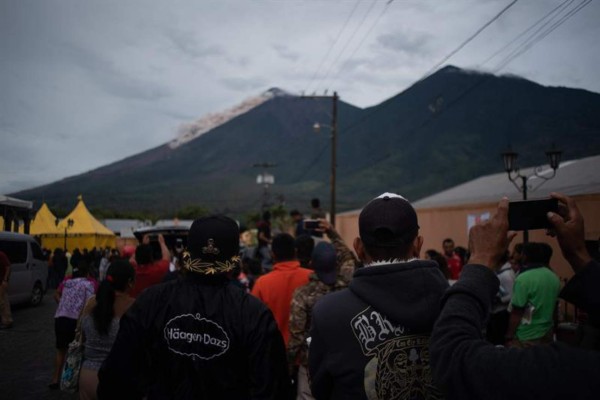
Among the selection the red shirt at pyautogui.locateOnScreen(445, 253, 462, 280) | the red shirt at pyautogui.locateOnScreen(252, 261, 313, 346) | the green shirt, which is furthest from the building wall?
the red shirt at pyautogui.locateOnScreen(252, 261, 313, 346)

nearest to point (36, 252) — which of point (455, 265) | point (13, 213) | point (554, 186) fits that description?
point (13, 213)

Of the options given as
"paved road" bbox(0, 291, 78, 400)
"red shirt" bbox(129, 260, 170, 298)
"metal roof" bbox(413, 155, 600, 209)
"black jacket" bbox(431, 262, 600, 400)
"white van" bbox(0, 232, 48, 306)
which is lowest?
"paved road" bbox(0, 291, 78, 400)

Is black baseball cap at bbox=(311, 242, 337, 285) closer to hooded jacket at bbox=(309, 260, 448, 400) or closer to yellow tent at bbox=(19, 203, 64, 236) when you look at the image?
hooded jacket at bbox=(309, 260, 448, 400)

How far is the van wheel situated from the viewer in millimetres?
15927

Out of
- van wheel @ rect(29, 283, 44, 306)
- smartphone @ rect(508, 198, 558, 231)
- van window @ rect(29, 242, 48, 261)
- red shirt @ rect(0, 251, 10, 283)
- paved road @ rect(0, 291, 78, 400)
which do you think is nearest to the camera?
smartphone @ rect(508, 198, 558, 231)

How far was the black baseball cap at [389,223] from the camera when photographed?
2.08 meters

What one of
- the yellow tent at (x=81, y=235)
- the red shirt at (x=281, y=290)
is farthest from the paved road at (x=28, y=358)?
the yellow tent at (x=81, y=235)

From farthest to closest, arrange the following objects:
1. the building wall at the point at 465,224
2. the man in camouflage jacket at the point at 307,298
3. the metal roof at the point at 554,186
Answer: the metal roof at the point at 554,186
the building wall at the point at 465,224
the man in camouflage jacket at the point at 307,298

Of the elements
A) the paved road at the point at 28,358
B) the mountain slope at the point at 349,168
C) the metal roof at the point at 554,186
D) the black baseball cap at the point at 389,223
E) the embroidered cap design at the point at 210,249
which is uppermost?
→ the mountain slope at the point at 349,168

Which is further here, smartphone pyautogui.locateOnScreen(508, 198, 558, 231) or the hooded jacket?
the hooded jacket

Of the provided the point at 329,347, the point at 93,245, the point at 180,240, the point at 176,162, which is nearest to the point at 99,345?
the point at 329,347

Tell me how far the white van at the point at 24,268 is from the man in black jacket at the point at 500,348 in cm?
1348

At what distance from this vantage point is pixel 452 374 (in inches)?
56.1

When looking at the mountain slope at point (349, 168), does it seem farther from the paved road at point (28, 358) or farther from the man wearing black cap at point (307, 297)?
the man wearing black cap at point (307, 297)
